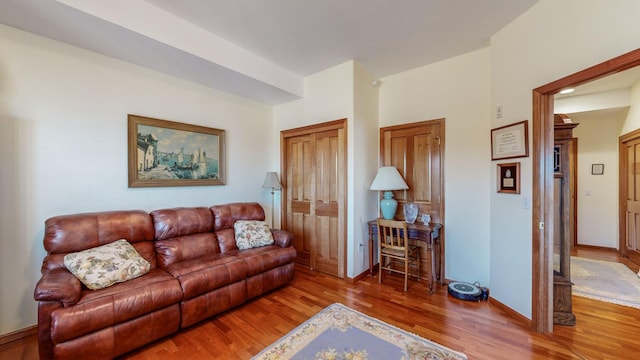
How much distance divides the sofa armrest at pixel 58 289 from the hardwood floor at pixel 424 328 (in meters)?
0.66

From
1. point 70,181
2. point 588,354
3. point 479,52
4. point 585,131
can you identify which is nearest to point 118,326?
point 70,181

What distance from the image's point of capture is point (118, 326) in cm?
175

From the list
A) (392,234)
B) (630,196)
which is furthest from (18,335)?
(630,196)

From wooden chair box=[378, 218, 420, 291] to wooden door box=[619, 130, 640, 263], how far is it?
3.62 meters

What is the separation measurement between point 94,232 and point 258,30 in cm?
253

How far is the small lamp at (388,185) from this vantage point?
10.3ft

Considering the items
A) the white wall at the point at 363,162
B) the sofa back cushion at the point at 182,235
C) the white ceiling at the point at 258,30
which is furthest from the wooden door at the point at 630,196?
the sofa back cushion at the point at 182,235

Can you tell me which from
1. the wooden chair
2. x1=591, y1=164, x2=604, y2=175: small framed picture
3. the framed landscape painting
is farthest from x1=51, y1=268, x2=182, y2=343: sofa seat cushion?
x1=591, y1=164, x2=604, y2=175: small framed picture

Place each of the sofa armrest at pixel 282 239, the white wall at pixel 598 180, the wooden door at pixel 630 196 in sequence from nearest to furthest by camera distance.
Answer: the sofa armrest at pixel 282 239
the wooden door at pixel 630 196
the white wall at pixel 598 180

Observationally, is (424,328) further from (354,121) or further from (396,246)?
(354,121)

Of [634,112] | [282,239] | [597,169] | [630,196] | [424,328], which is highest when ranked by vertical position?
[634,112]

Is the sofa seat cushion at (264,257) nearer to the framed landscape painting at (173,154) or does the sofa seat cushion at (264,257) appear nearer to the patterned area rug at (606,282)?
the framed landscape painting at (173,154)

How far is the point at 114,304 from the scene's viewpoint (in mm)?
1732

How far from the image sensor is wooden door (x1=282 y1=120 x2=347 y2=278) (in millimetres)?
3289
